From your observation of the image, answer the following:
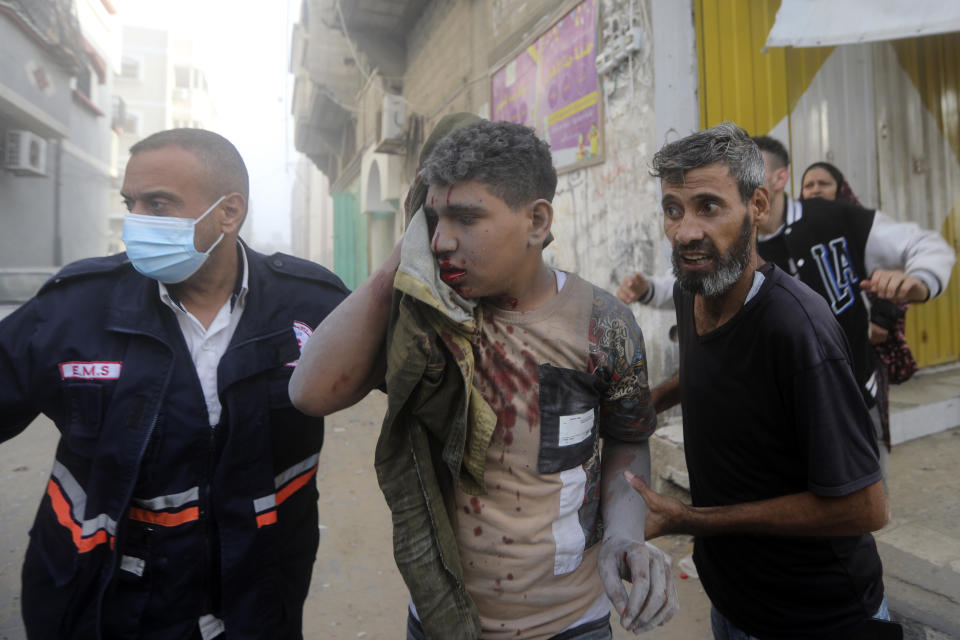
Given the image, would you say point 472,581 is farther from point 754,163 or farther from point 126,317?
point 754,163

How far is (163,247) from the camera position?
157 cm

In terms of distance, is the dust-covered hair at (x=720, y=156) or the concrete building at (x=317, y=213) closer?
the dust-covered hair at (x=720, y=156)

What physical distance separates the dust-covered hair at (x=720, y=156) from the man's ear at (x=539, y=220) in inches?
15.3

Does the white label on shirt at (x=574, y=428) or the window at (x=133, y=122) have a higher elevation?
the window at (x=133, y=122)

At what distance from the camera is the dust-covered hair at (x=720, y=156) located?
1.37 metres

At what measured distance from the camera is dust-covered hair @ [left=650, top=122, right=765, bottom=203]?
137 centimetres

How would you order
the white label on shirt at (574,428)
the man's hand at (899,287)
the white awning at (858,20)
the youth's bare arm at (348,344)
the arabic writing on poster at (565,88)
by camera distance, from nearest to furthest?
the youth's bare arm at (348,344) → the white label on shirt at (574,428) → the man's hand at (899,287) → the white awning at (858,20) → the arabic writing on poster at (565,88)

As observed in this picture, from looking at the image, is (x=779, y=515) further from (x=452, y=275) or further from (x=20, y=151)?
(x=20, y=151)

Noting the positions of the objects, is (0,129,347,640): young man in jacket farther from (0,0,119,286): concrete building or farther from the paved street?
(0,0,119,286): concrete building

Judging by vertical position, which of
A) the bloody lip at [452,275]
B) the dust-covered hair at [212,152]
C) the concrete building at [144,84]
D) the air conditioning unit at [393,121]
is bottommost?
the bloody lip at [452,275]

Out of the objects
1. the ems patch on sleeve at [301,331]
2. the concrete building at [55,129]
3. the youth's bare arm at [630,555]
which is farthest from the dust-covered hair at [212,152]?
the concrete building at [55,129]

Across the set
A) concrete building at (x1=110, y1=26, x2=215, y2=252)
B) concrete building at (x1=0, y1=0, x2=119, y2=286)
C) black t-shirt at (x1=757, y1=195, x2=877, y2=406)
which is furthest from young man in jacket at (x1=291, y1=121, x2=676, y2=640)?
concrete building at (x1=110, y1=26, x2=215, y2=252)

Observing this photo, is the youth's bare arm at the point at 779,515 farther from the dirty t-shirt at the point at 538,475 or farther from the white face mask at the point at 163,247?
the white face mask at the point at 163,247

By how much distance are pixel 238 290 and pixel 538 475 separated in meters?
1.06
